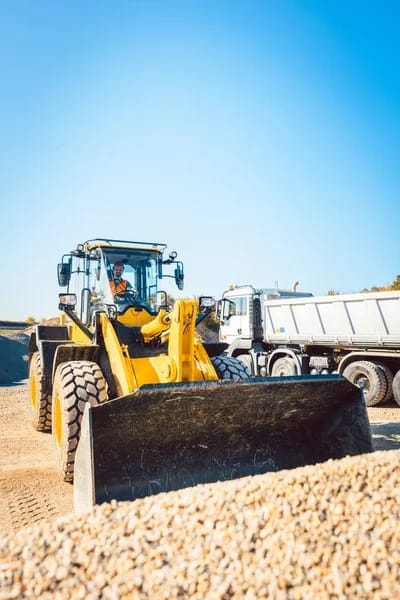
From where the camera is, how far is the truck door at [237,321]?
43.6 ft

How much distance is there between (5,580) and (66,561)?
0.28 meters

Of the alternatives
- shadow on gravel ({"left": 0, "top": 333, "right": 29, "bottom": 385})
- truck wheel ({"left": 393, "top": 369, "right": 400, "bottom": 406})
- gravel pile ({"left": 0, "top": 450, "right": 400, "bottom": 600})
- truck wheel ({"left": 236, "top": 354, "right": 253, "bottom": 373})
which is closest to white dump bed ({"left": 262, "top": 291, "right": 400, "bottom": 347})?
truck wheel ({"left": 393, "top": 369, "right": 400, "bottom": 406})

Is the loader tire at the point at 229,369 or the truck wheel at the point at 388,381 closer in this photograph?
the loader tire at the point at 229,369

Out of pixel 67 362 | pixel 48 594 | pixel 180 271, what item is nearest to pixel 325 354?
pixel 180 271

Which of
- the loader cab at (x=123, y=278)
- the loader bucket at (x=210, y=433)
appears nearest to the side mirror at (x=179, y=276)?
the loader cab at (x=123, y=278)

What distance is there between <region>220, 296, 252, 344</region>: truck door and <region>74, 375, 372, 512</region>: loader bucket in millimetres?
8646

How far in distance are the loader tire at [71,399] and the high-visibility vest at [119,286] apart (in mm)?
1227

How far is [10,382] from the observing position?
44.6ft

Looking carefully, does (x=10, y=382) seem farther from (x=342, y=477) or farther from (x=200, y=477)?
(x=342, y=477)

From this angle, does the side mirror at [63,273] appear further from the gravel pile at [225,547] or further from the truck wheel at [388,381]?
the truck wheel at [388,381]

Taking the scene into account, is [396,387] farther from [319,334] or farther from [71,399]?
[71,399]

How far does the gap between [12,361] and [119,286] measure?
35.8 ft

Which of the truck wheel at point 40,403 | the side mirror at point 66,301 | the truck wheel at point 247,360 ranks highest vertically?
the side mirror at point 66,301

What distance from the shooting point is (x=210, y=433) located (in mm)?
4223
